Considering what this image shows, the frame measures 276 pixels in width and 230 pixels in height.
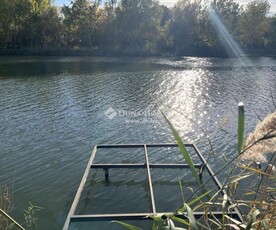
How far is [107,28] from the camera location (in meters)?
57.0

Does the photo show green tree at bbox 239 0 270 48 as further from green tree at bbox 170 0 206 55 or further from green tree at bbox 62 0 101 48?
green tree at bbox 62 0 101 48

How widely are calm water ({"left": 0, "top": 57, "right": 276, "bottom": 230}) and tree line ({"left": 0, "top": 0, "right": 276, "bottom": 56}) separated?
28365 mm

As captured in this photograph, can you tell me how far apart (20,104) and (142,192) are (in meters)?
12.1

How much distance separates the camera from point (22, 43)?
189ft

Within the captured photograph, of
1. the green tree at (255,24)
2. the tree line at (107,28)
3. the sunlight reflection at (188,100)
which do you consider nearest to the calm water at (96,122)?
the sunlight reflection at (188,100)

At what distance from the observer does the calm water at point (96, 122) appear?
8.34 meters

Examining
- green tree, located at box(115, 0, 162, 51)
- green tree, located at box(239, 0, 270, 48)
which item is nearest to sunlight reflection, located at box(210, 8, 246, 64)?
green tree, located at box(239, 0, 270, 48)

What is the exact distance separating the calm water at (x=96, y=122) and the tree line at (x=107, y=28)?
2837cm

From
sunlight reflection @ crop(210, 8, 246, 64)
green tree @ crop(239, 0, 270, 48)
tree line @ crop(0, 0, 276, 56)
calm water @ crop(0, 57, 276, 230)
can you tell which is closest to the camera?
calm water @ crop(0, 57, 276, 230)

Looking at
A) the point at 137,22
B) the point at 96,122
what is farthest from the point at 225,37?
the point at 96,122

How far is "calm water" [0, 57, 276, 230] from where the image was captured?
328 inches

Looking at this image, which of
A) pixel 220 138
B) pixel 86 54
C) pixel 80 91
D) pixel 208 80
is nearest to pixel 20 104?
pixel 80 91

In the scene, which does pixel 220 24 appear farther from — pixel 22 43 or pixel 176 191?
pixel 176 191

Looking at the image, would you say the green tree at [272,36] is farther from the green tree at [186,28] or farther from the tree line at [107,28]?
the green tree at [186,28]
